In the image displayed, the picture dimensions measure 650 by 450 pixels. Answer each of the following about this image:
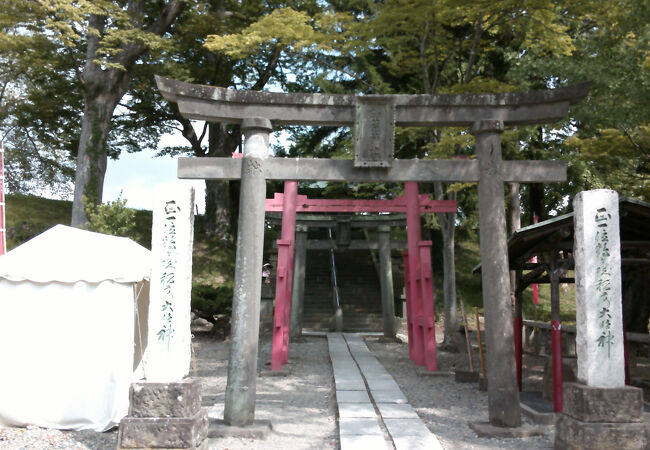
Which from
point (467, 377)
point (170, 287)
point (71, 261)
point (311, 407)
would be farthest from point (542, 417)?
point (71, 261)

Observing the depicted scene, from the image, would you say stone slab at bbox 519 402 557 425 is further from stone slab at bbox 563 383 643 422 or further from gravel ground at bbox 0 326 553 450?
stone slab at bbox 563 383 643 422

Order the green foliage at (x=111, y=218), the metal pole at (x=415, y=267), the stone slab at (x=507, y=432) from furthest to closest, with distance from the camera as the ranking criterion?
the green foliage at (x=111, y=218)
the metal pole at (x=415, y=267)
the stone slab at (x=507, y=432)

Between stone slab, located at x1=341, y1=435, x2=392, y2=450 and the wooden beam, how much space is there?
3.09m

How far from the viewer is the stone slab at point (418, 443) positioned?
19.2ft

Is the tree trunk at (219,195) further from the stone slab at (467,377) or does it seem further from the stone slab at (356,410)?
the stone slab at (356,410)

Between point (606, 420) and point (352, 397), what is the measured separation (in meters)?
4.03

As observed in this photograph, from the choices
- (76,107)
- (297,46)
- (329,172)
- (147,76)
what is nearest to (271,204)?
(297,46)

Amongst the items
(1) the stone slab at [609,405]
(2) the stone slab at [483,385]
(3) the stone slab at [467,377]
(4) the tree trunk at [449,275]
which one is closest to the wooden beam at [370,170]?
(1) the stone slab at [609,405]

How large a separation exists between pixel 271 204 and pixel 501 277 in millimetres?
7404

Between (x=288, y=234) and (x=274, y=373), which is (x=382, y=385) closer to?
(x=274, y=373)

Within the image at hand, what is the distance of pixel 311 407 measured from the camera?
8078 mm

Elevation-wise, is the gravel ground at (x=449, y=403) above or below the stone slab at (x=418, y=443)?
below

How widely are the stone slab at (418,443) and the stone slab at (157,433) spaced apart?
2.25m

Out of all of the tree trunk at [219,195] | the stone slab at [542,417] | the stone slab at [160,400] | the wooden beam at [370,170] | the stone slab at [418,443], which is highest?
the tree trunk at [219,195]
